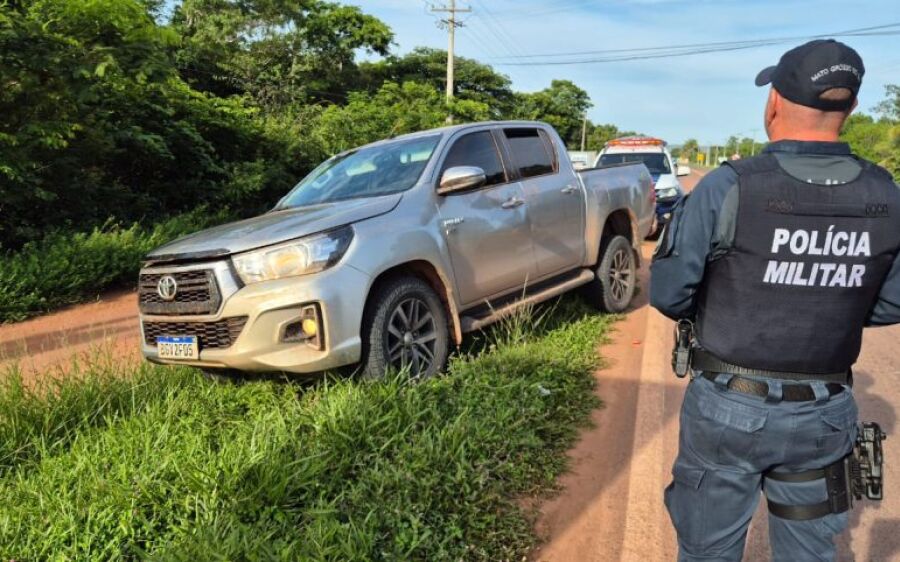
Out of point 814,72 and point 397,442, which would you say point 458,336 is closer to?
point 397,442

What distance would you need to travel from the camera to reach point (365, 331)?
12.7 ft

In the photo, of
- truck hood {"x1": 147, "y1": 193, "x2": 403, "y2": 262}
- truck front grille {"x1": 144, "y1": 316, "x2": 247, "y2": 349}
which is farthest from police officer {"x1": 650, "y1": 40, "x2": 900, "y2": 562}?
truck front grille {"x1": 144, "y1": 316, "x2": 247, "y2": 349}

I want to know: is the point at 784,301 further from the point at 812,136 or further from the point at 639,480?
the point at 639,480

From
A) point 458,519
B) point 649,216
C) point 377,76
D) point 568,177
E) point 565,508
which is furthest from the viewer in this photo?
point 377,76

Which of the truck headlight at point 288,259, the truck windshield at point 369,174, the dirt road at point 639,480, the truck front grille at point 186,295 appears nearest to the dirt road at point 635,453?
the dirt road at point 639,480

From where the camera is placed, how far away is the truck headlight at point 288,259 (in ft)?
12.0

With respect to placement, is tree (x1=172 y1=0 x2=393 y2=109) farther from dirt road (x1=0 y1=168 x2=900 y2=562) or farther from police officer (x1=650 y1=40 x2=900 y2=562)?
police officer (x1=650 y1=40 x2=900 y2=562)

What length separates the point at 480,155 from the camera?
511cm

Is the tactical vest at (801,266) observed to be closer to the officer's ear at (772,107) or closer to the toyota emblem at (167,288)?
the officer's ear at (772,107)

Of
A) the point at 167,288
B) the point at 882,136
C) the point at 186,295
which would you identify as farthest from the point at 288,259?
the point at 882,136

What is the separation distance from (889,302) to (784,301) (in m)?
0.36

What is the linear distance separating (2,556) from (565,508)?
2.37m

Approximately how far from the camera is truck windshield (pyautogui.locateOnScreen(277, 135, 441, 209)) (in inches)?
183

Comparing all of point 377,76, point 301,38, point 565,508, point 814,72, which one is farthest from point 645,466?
point 377,76
